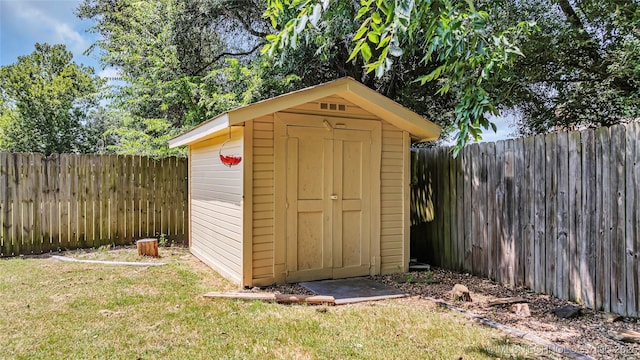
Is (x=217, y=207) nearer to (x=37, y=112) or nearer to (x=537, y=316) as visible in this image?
(x=537, y=316)

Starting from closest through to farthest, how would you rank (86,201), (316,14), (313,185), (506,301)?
1. (316,14)
2. (506,301)
3. (313,185)
4. (86,201)

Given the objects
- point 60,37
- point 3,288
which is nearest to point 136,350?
point 3,288

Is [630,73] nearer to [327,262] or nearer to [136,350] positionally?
[327,262]

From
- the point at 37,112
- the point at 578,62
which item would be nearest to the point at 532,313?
the point at 578,62

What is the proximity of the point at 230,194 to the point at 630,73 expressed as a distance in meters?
5.80

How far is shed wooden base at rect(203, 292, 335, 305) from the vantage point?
13.6ft

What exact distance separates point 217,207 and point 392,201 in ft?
8.21

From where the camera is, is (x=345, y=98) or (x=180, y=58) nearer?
(x=345, y=98)

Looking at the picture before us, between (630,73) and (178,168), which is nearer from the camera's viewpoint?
(630,73)

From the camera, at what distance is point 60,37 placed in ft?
54.1

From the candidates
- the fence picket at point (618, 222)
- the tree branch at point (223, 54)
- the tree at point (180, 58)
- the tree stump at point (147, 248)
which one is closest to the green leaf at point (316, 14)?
the fence picket at point (618, 222)

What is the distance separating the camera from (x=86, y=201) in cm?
698

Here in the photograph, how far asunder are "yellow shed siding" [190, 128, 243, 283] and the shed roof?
0.93 feet

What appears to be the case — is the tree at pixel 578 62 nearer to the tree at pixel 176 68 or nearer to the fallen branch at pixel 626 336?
the fallen branch at pixel 626 336
